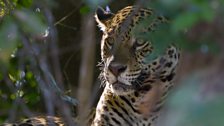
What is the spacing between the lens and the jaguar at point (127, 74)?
5.13 m

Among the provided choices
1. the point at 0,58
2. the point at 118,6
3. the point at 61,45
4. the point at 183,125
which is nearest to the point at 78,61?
the point at 61,45

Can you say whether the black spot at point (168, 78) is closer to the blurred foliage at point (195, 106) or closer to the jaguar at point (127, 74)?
the jaguar at point (127, 74)

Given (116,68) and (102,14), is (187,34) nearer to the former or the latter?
(116,68)

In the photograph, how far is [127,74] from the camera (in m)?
5.11

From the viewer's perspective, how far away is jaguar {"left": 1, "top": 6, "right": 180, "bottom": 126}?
16.8 feet

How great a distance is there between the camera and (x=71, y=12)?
6195 millimetres

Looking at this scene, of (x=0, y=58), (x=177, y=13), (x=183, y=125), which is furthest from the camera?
(x=0, y=58)

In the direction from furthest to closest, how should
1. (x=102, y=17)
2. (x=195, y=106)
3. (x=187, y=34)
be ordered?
(x=102, y=17)
(x=187, y=34)
(x=195, y=106)

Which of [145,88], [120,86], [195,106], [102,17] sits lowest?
[145,88]

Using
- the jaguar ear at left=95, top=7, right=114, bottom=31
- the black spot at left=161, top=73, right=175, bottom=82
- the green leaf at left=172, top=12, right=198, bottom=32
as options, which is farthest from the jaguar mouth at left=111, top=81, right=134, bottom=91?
the green leaf at left=172, top=12, right=198, bottom=32

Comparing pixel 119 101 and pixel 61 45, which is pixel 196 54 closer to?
pixel 119 101

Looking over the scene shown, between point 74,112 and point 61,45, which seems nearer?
point 74,112

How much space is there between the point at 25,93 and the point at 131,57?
100 centimetres

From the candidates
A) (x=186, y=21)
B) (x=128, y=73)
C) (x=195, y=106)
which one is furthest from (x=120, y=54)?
(x=195, y=106)
